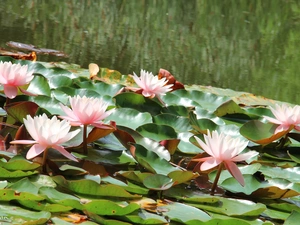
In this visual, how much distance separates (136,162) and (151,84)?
0.47m

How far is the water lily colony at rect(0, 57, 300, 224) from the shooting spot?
125cm

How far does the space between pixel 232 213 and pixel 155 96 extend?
2.68 ft

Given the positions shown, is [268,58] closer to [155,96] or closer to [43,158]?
[155,96]

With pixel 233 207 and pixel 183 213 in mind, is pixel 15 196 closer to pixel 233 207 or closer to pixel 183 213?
pixel 183 213

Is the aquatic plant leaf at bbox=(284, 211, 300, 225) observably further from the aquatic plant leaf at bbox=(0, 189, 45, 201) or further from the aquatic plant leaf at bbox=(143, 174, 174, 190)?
the aquatic plant leaf at bbox=(0, 189, 45, 201)

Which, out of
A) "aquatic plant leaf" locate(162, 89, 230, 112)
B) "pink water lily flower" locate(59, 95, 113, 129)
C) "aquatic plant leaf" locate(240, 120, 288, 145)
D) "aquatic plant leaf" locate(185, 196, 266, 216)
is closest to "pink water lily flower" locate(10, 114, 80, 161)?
"pink water lily flower" locate(59, 95, 113, 129)

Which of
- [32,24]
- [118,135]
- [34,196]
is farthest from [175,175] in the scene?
[32,24]

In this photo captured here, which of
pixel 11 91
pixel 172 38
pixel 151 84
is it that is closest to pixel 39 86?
pixel 11 91

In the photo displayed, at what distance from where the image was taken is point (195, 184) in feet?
5.07

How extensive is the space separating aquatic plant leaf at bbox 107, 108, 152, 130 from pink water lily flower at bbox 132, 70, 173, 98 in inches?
5.3

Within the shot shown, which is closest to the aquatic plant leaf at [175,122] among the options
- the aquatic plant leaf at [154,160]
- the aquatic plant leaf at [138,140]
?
the aquatic plant leaf at [138,140]

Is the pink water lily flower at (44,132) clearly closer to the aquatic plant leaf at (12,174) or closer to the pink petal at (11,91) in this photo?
the aquatic plant leaf at (12,174)

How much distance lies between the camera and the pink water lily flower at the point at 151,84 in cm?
198

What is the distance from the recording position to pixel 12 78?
66.7 inches
